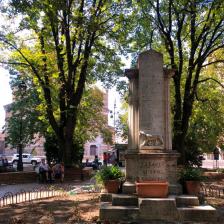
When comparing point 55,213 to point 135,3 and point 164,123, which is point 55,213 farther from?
point 135,3

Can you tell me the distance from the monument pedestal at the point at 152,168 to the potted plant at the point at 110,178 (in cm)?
27

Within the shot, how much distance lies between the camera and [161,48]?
2652 cm

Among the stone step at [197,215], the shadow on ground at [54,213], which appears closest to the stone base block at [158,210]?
the stone step at [197,215]

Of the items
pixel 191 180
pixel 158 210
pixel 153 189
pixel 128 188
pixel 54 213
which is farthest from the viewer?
pixel 191 180

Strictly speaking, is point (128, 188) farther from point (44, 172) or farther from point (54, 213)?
point (44, 172)

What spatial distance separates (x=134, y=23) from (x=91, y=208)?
14.8 meters

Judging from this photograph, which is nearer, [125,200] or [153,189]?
[153,189]

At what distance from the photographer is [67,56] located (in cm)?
2588

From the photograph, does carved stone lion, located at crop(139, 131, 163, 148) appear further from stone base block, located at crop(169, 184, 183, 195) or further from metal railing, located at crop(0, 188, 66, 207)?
metal railing, located at crop(0, 188, 66, 207)

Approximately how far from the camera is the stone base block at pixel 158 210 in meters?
10.6

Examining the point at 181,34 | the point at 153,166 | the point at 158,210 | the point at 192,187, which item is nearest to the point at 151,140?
the point at 153,166

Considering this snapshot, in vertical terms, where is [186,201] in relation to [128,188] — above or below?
below

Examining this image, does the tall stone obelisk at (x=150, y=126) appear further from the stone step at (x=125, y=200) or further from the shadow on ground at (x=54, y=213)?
the shadow on ground at (x=54, y=213)

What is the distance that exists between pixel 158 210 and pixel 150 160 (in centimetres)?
215
